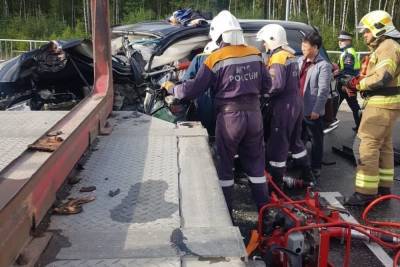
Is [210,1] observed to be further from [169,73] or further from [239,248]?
[239,248]

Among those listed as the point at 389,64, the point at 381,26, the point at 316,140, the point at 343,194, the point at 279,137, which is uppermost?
the point at 381,26

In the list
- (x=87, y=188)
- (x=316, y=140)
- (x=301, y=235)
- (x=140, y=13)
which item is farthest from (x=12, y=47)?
(x=301, y=235)

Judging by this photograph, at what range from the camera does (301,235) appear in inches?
110

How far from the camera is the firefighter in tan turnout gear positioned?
4.57m

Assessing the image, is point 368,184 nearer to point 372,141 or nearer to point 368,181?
point 368,181

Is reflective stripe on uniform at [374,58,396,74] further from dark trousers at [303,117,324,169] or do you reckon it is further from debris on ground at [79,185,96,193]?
debris on ground at [79,185,96,193]

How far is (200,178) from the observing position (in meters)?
2.60

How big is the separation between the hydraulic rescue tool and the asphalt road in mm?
149

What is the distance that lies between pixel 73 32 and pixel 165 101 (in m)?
25.5

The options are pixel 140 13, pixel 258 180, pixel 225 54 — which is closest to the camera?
pixel 225 54

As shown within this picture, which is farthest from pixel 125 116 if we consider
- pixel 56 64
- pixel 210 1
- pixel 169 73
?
pixel 210 1

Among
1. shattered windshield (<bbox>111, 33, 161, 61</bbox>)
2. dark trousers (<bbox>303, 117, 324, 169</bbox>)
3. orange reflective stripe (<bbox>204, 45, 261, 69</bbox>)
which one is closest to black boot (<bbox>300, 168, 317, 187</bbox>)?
dark trousers (<bbox>303, 117, 324, 169</bbox>)

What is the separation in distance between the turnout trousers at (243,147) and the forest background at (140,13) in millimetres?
18896

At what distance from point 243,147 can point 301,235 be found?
54.9 inches
